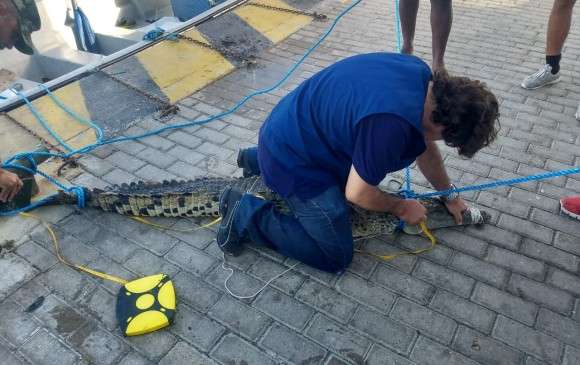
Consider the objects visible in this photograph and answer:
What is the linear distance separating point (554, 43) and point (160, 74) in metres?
3.82

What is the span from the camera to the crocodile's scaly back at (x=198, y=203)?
2719mm

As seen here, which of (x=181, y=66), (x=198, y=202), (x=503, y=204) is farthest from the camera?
(x=181, y=66)

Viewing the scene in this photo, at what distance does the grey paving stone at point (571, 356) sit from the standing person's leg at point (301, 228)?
3.72ft

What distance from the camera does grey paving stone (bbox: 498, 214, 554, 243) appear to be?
275cm

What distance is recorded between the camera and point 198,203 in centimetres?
289

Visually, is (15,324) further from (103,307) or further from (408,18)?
(408,18)

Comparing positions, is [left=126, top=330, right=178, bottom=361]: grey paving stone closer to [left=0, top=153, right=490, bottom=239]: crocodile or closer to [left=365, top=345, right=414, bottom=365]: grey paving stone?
[left=0, top=153, right=490, bottom=239]: crocodile

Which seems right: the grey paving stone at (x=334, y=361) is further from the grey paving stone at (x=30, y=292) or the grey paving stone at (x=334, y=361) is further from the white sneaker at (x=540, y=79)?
the white sneaker at (x=540, y=79)

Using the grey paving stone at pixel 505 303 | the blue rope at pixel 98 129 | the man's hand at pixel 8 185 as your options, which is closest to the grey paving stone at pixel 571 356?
the grey paving stone at pixel 505 303

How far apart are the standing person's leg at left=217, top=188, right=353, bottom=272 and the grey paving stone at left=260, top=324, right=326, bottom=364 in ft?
1.45

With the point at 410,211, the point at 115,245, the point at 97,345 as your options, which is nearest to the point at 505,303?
the point at 410,211

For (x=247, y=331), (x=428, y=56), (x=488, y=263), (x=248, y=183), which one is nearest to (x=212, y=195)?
(x=248, y=183)

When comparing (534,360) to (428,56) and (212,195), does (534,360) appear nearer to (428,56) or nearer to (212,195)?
(212,195)

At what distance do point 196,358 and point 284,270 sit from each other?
691 mm
